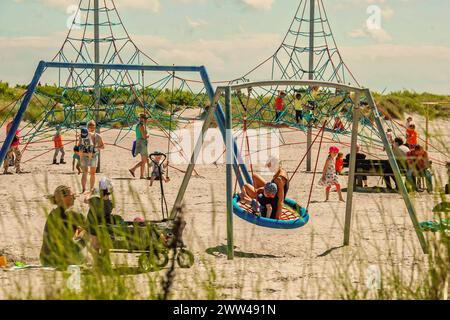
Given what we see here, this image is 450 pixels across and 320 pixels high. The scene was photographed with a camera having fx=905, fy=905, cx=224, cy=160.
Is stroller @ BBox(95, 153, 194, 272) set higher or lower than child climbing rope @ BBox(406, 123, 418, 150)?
lower

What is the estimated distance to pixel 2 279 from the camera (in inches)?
356

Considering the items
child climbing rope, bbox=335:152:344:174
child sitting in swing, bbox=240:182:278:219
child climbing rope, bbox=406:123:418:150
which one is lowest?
child sitting in swing, bbox=240:182:278:219

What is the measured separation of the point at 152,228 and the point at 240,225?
4398 mm

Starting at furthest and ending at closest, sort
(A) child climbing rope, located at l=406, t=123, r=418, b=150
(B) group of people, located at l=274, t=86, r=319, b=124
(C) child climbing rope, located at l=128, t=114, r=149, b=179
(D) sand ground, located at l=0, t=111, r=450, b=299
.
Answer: (B) group of people, located at l=274, t=86, r=319, b=124
(A) child climbing rope, located at l=406, t=123, r=418, b=150
(C) child climbing rope, located at l=128, t=114, r=149, b=179
(D) sand ground, located at l=0, t=111, r=450, b=299

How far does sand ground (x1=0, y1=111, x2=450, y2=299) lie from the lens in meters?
7.33

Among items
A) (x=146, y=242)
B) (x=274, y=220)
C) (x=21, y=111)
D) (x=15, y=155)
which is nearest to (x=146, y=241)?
(x=146, y=242)

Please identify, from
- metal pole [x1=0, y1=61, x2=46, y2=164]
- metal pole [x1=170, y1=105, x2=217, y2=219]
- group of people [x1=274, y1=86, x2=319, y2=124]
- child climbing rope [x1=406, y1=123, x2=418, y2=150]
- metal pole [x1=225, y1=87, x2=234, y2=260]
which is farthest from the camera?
group of people [x1=274, y1=86, x2=319, y2=124]

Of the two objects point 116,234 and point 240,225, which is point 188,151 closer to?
point 240,225

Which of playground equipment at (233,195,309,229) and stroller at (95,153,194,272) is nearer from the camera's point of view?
stroller at (95,153,194,272)

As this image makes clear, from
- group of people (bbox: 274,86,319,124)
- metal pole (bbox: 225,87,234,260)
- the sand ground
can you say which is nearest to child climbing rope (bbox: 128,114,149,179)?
the sand ground

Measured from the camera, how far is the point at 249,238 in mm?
12617

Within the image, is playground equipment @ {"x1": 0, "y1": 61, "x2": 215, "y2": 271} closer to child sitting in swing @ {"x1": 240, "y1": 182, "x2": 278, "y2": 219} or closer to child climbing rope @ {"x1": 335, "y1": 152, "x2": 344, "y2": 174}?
child sitting in swing @ {"x1": 240, "y1": 182, "x2": 278, "y2": 219}

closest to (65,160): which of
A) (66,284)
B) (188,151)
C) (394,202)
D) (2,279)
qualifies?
(188,151)

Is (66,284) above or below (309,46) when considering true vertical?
below
